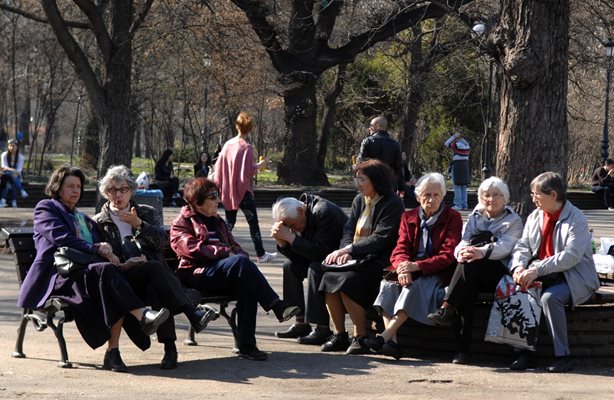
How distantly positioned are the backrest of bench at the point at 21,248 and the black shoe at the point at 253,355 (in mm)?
1614

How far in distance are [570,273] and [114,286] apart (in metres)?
3.01

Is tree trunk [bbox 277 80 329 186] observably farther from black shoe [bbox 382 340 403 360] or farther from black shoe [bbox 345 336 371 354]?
black shoe [bbox 382 340 403 360]

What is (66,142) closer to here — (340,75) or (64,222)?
(340,75)

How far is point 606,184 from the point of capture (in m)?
26.5

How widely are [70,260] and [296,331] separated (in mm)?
2224

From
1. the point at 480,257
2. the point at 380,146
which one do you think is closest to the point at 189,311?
the point at 480,257

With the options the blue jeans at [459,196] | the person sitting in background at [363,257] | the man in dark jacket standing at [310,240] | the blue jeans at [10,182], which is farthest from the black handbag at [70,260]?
the blue jeans at [459,196]

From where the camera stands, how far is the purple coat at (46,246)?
7.36 meters

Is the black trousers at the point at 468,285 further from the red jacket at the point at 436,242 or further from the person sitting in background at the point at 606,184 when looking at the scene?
the person sitting in background at the point at 606,184

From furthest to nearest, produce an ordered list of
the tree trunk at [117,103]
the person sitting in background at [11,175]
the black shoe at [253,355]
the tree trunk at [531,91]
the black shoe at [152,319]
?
the person sitting in background at [11,175] → the tree trunk at [117,103] → the tree trunk at [531,91] → the black shoe at [253,355] → the black shoe at [152,319]

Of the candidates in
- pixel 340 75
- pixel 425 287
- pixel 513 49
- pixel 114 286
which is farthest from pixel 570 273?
pixel 340 75

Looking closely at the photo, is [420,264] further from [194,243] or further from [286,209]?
[194,243]

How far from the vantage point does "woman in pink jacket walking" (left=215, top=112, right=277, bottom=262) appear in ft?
43.7

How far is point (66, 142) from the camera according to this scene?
8844 centimetres
